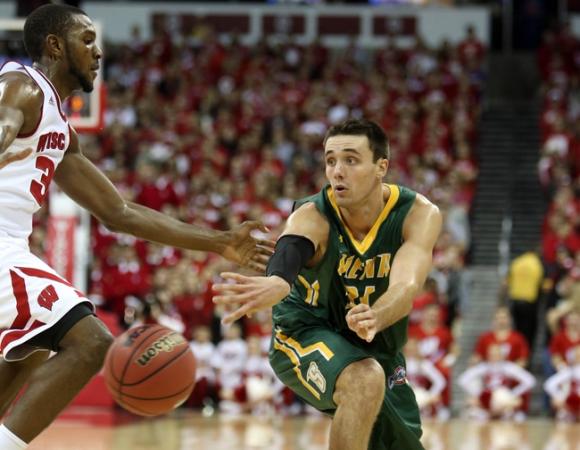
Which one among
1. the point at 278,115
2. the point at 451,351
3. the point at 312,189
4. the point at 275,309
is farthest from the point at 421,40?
the point at 275,309

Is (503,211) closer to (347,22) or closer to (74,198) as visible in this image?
(347,22)

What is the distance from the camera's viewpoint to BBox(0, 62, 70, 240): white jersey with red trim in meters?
5.12

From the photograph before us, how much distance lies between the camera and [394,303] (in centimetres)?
530

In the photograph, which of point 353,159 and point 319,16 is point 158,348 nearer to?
point 353,159

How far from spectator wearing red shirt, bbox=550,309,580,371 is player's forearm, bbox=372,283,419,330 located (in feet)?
29.3

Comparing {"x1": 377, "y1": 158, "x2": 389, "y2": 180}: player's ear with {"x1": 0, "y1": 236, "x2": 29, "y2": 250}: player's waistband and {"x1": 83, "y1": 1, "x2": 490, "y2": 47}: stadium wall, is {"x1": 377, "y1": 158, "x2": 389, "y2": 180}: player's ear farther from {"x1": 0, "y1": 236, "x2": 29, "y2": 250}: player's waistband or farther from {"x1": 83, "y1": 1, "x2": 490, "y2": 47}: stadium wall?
{"x1": 83, "y1": 1, "x2": 490, "y2": 47}: stadium wall

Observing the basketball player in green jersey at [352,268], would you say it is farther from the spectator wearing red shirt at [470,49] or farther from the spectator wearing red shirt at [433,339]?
the spectator wearing red shirt at [470,49]

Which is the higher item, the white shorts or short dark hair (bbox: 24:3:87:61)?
short dark hair (bbox: 24:3:87:61)

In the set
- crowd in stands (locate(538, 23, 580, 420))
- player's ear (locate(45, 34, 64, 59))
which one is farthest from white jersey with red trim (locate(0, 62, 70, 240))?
crowd in stands (locate(538, 23, 580, 420))

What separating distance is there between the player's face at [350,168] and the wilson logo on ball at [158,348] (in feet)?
3.67

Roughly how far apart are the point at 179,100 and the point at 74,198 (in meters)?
14.9

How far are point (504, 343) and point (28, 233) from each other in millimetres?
9741

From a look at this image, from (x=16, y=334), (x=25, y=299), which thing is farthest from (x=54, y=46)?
(x=16, y=334)

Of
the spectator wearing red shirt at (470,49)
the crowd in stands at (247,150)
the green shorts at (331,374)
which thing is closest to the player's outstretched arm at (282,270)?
the green shorts at (331,374)
